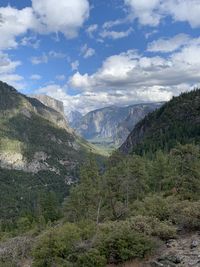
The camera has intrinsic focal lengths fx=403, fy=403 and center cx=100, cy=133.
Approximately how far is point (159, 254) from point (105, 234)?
14.8 feet

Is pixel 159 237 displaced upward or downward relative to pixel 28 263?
upward

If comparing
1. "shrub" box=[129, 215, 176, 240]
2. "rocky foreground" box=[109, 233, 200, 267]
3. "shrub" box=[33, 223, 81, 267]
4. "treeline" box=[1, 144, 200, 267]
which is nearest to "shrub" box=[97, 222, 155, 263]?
"treeline" box=[1, 144, 200, 267]

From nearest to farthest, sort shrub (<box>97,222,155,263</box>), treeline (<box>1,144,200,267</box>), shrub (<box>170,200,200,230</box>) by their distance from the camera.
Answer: shrub (<box>97,222,155,263</box>)
treeline (<box>1,144,200,267</box>)
shrub (<box>170,200,200,230</box>)

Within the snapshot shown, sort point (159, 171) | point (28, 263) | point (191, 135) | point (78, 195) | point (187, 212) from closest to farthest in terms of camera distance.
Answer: point (187, 212)
point (28, 263)
point (78, 195)
point (159, 171)
point (191, 135)

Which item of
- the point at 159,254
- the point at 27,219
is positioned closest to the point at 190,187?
the point at 159,254

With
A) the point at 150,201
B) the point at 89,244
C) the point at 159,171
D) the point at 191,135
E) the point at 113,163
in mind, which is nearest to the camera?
the point at 89,244

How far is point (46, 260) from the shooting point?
101ft

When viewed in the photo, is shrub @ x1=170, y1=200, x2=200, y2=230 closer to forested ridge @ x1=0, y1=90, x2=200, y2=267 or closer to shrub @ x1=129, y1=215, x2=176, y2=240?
forested ridge @ x1=0, y1=90, x2=200, y2=267

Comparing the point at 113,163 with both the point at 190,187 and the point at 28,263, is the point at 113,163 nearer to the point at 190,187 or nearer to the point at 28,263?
the point at 190,187

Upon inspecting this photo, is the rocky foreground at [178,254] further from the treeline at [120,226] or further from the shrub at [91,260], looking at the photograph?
the shrub at [91,260]

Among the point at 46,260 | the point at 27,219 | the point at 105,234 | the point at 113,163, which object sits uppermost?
the point at 113,163

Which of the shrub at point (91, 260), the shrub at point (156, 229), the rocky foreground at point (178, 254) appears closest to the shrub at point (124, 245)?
the rocky foreground at point (178, 254)

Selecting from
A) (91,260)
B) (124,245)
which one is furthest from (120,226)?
(91,260)

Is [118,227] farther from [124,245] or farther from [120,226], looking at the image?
[124,245]
